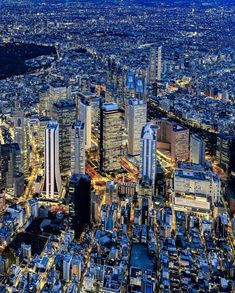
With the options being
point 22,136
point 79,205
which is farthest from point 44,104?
point 79,205

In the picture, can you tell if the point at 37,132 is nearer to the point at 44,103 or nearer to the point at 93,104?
the point at 93,104

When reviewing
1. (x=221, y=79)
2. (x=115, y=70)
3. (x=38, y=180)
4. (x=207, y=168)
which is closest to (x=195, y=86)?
(x=221, y=79)

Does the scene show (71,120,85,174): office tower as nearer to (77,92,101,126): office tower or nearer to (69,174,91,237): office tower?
(69,174,91,237): office tower

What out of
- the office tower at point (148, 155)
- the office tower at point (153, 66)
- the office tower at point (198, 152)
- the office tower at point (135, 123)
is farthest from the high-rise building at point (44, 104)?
the office tower at point (153, 66)

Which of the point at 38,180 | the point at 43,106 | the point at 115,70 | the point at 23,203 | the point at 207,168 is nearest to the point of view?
the point at 23,203

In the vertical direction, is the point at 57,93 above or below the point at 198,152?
above

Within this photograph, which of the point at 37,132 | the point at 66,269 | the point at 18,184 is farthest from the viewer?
the point at 37,132

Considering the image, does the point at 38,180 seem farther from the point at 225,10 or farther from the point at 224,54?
the point at 225,10

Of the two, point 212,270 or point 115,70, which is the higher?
point 115,70
